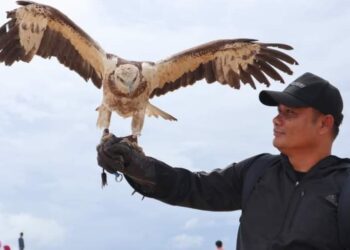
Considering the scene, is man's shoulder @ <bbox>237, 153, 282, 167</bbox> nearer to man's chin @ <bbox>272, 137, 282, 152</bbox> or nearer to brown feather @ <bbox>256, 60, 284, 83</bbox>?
man's chin @ <bbox>272, 137, 282, 152</bbox>

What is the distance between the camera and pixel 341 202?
2.65 metres

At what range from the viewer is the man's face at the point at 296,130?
9.56ft

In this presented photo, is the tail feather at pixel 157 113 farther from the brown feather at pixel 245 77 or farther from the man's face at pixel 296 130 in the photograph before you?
the man's face at pixel 296 130

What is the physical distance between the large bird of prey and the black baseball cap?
8.38ft

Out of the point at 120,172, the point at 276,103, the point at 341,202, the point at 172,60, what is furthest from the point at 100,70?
the point at 341,202

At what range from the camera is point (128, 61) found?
5766 mm

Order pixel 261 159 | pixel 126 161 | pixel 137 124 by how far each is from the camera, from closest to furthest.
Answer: pixel 261 159 → pixel 126 161 → pixel 137 124

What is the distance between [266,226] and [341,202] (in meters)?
0.40

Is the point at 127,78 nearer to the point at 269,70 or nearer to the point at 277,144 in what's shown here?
the point at 269,70

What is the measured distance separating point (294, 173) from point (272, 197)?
0.16m

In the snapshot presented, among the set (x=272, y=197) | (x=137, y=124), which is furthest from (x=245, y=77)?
(x=272, y=197)

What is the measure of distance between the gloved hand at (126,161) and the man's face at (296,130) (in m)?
0.73

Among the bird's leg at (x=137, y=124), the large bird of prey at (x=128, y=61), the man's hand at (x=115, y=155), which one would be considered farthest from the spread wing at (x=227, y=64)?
the man's hand at (x=115, y=155)

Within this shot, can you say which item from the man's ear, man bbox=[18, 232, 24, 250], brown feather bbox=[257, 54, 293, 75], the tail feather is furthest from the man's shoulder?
man bbox=[18, 232, 24, 250]
